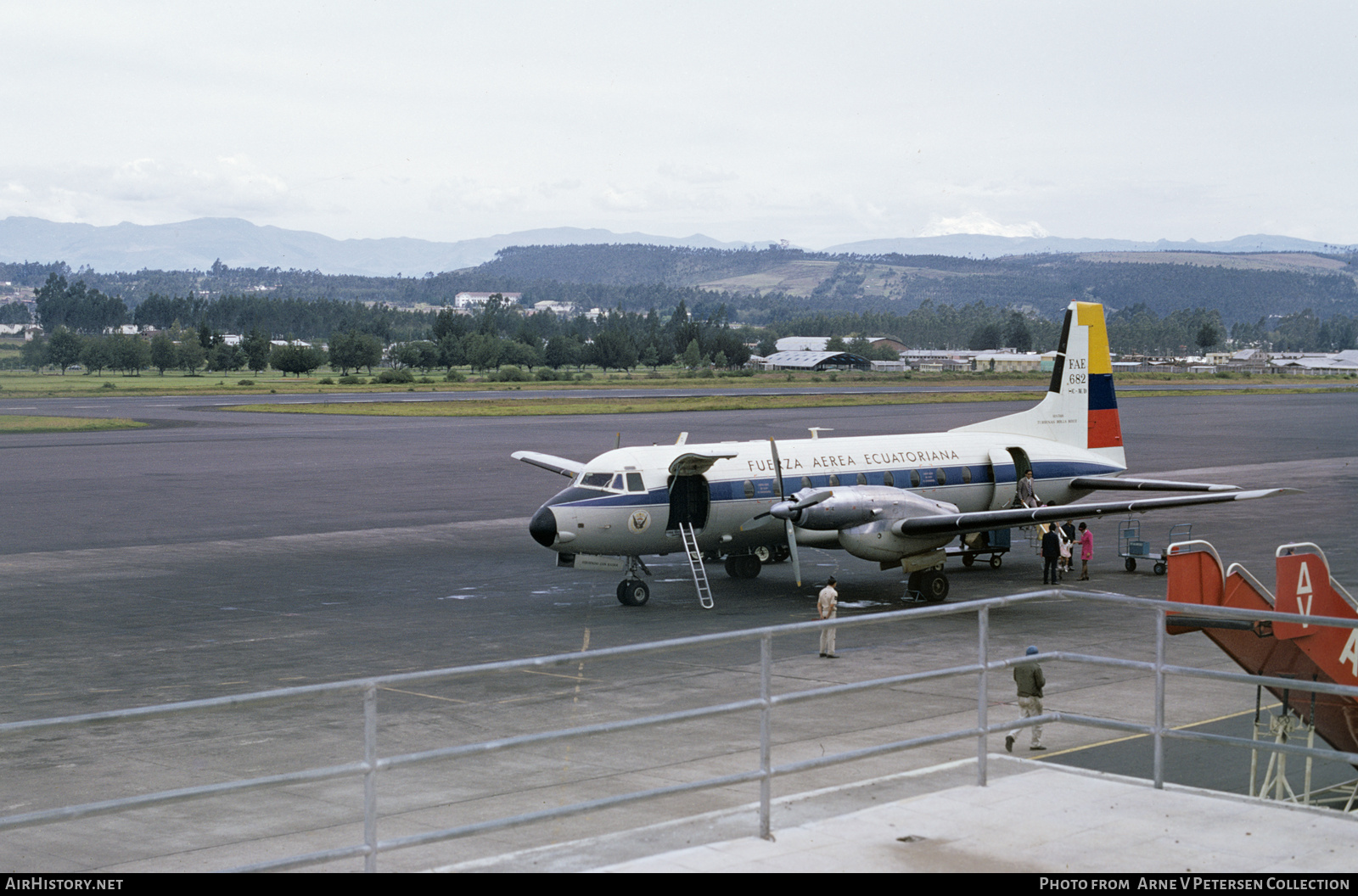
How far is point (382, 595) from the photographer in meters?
28.0

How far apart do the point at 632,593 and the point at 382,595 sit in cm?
581

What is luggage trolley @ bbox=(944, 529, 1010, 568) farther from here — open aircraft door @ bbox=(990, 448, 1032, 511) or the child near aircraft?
the child near aircraft

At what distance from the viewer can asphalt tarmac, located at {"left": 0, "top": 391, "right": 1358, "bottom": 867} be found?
59.9ft

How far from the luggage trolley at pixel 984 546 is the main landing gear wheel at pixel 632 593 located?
8726mm

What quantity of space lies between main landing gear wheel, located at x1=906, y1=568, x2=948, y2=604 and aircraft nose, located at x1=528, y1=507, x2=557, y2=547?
25.5 feet

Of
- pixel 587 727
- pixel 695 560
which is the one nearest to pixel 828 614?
pixel 695 560

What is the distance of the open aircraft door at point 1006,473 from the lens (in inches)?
1233

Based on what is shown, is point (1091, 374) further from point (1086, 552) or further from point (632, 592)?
point (632, 592)

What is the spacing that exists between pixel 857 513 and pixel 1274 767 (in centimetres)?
1245

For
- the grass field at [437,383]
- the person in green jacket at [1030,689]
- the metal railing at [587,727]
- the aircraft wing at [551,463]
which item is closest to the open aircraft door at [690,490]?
the aircraft wing at [551,463]
